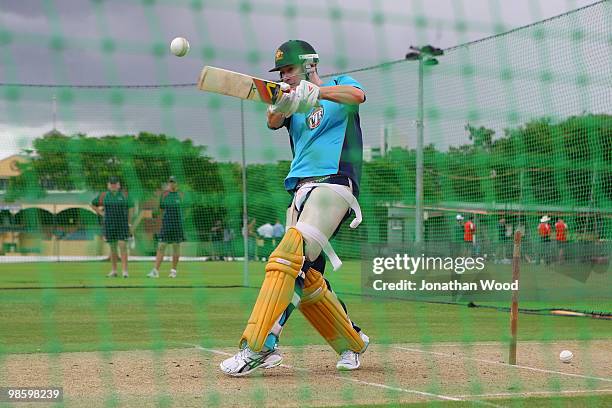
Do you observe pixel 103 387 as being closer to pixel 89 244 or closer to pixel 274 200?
pixel 274 200

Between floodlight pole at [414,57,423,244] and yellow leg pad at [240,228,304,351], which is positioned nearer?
yellow leg pad at [240,228,304,351]

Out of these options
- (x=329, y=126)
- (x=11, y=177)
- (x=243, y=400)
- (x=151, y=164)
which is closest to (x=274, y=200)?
(x=151, y=164)

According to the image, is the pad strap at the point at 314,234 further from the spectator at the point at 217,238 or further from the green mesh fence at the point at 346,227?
the spectator at the point at 217,238

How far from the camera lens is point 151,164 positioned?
484 inches

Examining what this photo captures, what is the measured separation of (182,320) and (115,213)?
6256 millimetres

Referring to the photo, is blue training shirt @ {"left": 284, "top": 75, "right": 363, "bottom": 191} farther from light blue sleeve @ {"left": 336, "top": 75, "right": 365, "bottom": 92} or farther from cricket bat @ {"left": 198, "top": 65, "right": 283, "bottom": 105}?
cricket bat @ {"left": 198, "top": 65, "right": 283, "bottom": 105}

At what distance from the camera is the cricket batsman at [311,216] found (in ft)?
22.4

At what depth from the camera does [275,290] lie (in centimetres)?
682

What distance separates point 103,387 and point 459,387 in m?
2.30

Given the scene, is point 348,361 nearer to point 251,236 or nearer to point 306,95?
point 306,95

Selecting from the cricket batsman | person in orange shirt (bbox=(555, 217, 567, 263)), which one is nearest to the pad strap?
the cricket batsman

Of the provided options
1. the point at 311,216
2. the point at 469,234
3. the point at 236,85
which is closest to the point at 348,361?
the point at 311,216

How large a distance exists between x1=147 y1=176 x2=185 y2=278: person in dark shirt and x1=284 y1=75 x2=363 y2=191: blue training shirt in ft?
14.5

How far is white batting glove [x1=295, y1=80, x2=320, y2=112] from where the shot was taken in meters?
5.89
